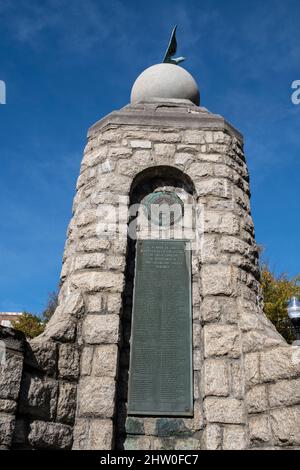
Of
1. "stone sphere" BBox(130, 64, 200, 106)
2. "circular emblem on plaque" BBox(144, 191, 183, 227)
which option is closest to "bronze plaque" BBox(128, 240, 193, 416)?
"circular emblem on plaque" BBox(144, 191, 183, 227)

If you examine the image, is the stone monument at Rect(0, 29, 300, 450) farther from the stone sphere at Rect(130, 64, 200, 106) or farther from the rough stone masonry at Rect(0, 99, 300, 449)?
the stone sphere at Rect(130, 64, 200, 106)

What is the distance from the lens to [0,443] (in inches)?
141

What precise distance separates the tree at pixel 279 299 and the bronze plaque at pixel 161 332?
1037cm

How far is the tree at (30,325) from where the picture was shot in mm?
17875

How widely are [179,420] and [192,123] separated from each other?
11.9 ft

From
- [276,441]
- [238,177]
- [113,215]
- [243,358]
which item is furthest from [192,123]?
[276,441]

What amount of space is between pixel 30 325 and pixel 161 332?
14.9m

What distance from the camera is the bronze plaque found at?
437 centimetres

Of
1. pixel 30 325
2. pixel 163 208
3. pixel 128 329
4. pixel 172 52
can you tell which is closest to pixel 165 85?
pixel 172 52

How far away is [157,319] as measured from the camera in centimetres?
479

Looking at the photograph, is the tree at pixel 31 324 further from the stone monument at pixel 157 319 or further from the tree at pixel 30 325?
the stone monument at pixel 157 319

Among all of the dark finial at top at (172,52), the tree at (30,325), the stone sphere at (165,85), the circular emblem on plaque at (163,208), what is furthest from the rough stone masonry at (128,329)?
the tree at (30,325)
